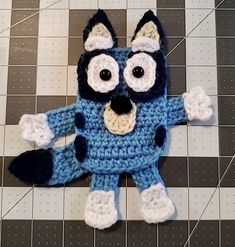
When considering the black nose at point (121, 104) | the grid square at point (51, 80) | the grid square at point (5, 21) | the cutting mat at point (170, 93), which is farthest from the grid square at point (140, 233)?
the grid square at point (5, 21)

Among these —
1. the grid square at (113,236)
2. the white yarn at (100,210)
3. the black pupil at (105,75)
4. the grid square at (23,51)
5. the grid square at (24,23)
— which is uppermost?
the grid square at (24,23)

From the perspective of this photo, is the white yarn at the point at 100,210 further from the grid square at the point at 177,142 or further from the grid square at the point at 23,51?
the grid square at the point at 23,51

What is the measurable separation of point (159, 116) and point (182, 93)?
0.38 ft

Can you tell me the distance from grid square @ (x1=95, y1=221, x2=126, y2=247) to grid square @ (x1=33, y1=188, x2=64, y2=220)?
13cm

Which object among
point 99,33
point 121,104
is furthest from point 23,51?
point 121,104

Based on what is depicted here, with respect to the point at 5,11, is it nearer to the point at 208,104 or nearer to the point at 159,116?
the point at 159,116

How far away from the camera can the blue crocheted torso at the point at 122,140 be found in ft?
3.73

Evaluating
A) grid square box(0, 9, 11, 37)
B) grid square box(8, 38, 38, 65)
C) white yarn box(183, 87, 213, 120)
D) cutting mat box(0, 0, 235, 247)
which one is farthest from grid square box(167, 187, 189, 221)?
grid square box(0, 9, 11, 37)

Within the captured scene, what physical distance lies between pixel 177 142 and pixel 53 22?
0.52 m

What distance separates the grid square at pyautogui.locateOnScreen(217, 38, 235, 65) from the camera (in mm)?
1230

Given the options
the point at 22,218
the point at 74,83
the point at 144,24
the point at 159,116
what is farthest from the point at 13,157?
the point at 144,24

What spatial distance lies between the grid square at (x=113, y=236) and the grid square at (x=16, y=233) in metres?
0.20

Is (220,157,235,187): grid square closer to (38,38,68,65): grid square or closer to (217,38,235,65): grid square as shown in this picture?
(217,38,235,65): grid square

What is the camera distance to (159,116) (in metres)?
1.15
